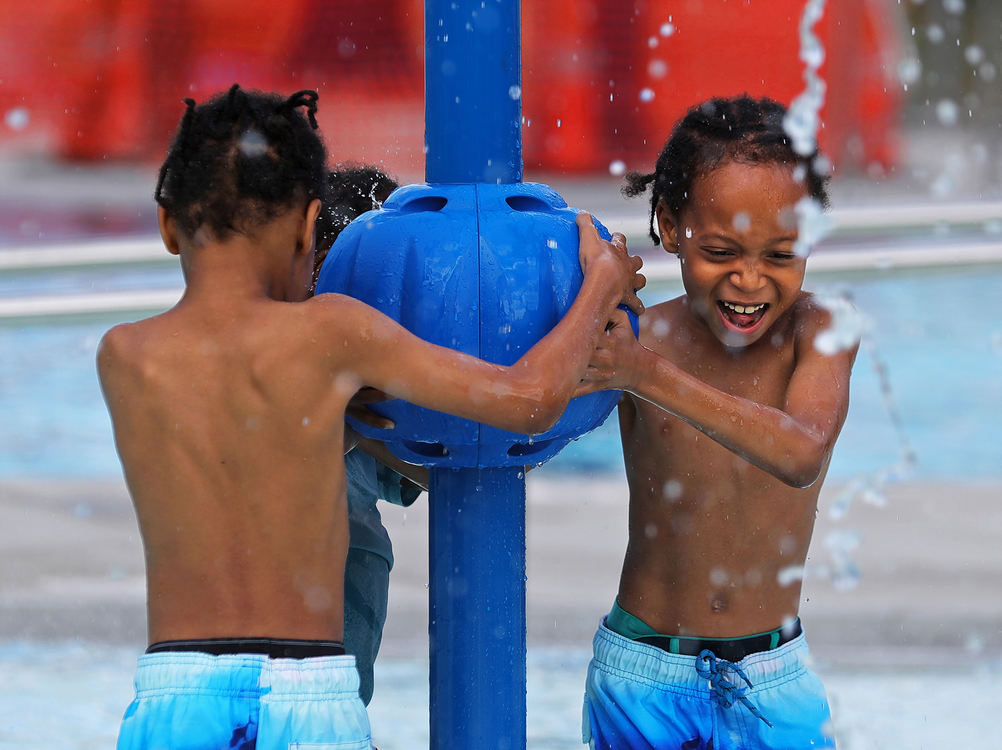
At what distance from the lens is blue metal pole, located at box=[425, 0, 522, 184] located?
179 cm

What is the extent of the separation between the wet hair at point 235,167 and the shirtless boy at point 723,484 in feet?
2.07

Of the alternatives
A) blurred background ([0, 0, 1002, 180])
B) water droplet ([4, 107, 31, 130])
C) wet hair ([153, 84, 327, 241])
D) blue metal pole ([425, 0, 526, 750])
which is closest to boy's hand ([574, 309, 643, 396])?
blue metal pole ([425, 0, 526, 750])

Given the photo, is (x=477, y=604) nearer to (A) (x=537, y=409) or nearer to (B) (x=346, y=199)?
(A) (x=537, y=409)

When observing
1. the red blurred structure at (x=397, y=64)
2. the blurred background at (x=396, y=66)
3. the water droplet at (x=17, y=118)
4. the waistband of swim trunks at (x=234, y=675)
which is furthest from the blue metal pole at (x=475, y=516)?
the water droplet at (x=17, y=118)

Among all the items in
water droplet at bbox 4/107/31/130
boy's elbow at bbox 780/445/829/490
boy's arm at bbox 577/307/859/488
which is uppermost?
water droplet at bbox 4/107/31/130

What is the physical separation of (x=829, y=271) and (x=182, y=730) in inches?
221

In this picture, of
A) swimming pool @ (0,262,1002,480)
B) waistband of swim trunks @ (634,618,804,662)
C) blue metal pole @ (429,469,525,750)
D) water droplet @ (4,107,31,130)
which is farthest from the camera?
water droplet @ (4,107,31,130)

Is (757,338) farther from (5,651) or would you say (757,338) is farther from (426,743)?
(5,651)

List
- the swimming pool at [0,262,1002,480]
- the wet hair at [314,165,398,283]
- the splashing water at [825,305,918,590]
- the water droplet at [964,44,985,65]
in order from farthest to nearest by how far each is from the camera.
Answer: the water droplet at [964,44,985,65], the swimming pool at [0,262,1002,480], the splashing water at [825,305,918,590], the wet hair at [314,165,398,283]

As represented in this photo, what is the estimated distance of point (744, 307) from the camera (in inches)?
80.6

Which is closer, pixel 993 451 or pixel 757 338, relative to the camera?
pixel 757 338

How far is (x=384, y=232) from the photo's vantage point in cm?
172

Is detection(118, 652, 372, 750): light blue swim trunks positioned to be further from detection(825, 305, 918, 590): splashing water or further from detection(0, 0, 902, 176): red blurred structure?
detection(0, 0, 902, 176): red blurred structure

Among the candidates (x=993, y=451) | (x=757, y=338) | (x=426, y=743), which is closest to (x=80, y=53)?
(x=993, y=451)
